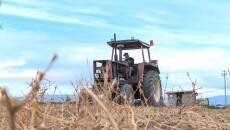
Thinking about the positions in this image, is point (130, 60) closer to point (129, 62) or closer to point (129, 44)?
point (129, 62)

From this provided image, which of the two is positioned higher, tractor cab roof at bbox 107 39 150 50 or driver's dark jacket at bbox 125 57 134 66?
tractor cab roof at bbox 107 39 150 50

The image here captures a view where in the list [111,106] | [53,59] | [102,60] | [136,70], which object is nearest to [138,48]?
[136,70]

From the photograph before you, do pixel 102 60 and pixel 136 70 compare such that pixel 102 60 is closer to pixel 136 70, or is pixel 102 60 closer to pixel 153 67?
pixel 136 70

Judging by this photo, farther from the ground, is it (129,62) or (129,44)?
(129,44)

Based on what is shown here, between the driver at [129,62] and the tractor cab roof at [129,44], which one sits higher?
the tractor cab roof at [129,44]

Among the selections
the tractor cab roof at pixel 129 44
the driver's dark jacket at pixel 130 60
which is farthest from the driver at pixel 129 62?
the tractor cab roof at pixel 129 44

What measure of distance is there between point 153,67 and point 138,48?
3.87 feet

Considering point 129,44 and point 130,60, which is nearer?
point 130,60

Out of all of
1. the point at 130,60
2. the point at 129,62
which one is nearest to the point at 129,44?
the point at 130,60

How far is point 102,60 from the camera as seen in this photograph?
1335 centimetres

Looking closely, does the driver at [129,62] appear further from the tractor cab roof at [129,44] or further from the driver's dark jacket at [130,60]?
the tractor cab roof at [129,44]

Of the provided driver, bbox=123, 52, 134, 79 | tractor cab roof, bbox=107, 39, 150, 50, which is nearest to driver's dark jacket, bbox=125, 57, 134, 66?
driver, bbox=123, 52, 134, 79

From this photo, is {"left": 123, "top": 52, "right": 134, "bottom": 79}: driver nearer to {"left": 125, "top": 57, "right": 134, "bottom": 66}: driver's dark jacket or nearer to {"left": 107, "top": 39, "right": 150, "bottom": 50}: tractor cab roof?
{"left": 125, "top": 57, "right": 134, "bottom": 66}: driver's dark jacket

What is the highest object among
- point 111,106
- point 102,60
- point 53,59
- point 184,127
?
point 102,60
